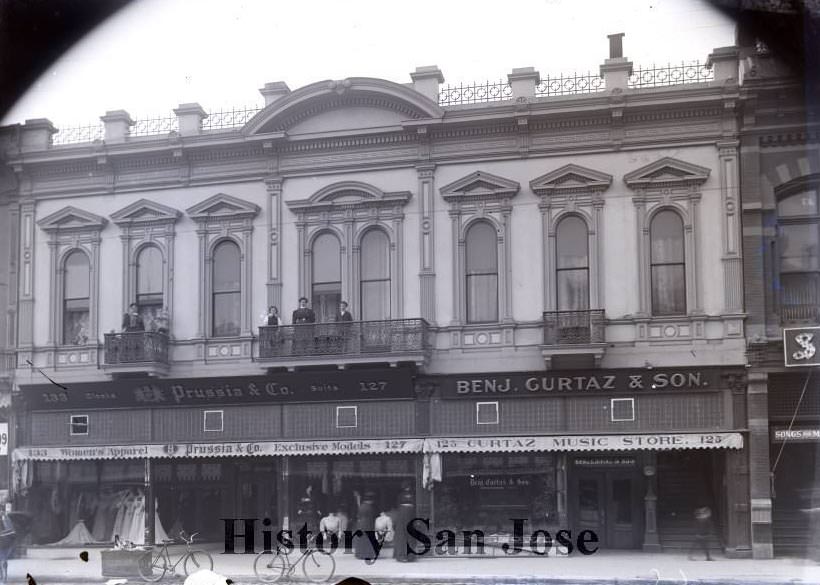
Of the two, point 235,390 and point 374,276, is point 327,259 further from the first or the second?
point 235,390

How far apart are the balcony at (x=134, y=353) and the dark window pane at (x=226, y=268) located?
30.8 inches

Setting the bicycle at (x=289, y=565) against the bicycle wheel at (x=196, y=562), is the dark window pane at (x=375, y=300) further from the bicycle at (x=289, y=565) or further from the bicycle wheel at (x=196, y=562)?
the bicycle wheel at (x=196, y=562)

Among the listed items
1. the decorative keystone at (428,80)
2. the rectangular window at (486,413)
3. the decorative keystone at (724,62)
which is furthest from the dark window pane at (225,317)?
the decorative keystone at (724,62)

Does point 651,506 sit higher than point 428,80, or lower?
lower

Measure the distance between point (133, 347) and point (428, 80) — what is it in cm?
401

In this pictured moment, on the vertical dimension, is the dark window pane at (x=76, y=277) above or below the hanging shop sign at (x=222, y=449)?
above

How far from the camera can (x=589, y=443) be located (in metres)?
12.0

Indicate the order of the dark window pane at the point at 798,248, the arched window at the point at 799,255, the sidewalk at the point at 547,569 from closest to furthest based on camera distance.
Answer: the sidewalk at the point at 547,569 < the arched window at the point at 799,255 < the dark window pane at the point at 798,248

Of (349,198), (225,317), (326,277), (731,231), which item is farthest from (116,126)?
(731,231)

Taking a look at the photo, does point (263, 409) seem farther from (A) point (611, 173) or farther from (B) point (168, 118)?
(A) point (611, 173)

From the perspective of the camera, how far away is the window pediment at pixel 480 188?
38.7 feet

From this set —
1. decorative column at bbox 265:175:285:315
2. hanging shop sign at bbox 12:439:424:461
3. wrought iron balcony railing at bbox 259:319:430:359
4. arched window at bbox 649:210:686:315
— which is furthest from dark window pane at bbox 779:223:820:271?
decorative column at bbox 265:175:285:315

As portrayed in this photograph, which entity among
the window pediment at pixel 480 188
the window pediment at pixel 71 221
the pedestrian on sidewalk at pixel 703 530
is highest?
the window pediment at pixel 480 188

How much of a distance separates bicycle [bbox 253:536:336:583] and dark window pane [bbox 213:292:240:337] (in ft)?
7.40
